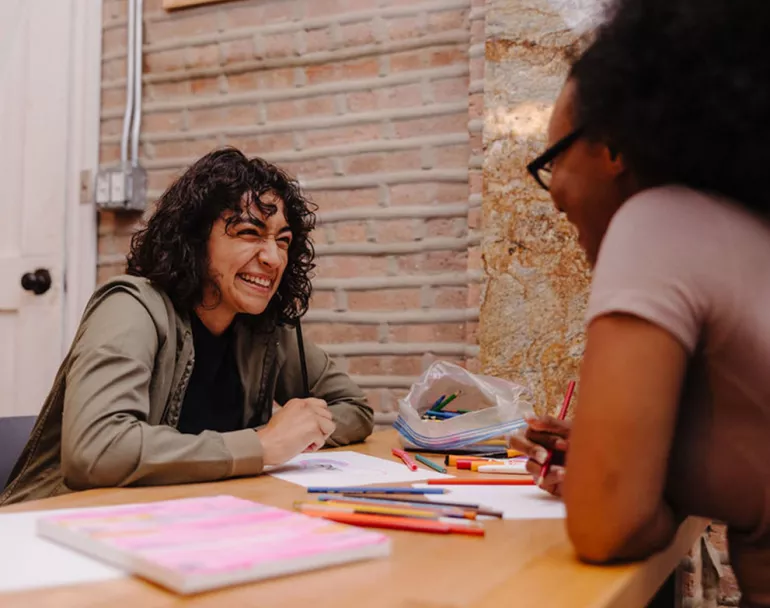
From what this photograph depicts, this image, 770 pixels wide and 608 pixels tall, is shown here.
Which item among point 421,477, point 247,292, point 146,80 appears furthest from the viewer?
point 146,80

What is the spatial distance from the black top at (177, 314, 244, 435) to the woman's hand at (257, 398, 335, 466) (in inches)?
12.1

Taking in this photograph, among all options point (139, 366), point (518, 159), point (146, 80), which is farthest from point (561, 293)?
point (146, 80)

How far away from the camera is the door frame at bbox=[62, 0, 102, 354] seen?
8.95 ft

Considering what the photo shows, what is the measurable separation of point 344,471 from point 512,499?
306 mm

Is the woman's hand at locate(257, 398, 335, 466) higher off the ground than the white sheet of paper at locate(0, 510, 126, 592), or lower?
lower

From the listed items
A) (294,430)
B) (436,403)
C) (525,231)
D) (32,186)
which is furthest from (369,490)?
(32,186)

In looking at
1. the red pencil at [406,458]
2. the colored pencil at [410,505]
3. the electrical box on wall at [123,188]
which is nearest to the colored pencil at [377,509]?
the colored pencil at [410,505]

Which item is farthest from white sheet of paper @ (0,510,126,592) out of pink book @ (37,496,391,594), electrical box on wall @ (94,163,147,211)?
electrical box on wall @ (94,163,147,211)

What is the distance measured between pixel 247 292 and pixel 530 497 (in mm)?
763

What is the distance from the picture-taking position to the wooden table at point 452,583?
0.61 m

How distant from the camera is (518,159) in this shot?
2.02 metres

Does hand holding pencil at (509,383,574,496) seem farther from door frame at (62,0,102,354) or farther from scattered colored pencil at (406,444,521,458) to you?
door frame at (62,0,102,354)

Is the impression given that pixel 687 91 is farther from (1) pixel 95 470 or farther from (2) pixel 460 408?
(2) pixel 460 408

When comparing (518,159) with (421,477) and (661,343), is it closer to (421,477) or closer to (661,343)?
(421,477)
